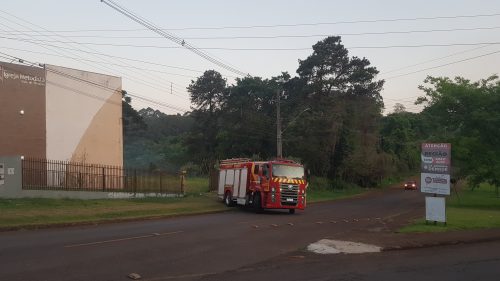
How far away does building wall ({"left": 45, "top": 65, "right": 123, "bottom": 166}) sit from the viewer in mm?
38562

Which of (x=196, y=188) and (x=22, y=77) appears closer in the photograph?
(x=22, y=77)

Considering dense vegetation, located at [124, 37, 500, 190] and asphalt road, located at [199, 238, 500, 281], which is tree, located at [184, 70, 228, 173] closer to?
dense vegetation, located at [124, 37, 500, 190]

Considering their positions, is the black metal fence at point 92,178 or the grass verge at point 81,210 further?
the black metal fence at point 92,178

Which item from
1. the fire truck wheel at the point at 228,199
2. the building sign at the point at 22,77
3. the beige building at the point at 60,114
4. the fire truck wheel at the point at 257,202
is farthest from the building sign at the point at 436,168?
the building sign at the point at 22,77

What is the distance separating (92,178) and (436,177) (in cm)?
2109

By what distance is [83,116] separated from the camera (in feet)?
135

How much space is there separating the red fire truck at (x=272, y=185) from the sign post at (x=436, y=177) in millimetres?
9462

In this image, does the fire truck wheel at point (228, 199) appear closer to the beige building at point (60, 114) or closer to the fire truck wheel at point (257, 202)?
the fire truck wheel at point (257, 202)

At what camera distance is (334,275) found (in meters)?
10.4

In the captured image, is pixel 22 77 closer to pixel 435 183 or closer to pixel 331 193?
pixel 435 183

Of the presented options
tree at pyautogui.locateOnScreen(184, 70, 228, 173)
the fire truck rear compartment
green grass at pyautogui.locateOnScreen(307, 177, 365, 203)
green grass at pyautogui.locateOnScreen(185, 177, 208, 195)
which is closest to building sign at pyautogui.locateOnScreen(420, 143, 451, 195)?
the fire truck rear compartment

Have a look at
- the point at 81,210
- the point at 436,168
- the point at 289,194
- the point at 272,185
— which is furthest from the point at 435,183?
the point at 81,210

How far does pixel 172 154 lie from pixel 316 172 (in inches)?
1560

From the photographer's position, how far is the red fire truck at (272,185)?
29.1 metres
